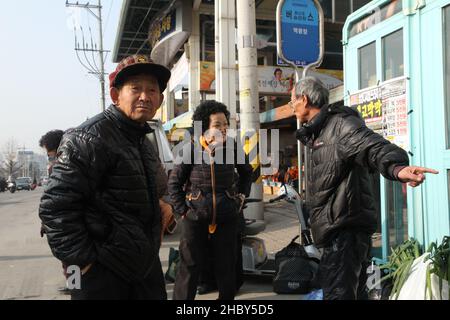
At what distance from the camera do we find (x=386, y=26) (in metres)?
4.20

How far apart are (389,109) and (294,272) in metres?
1.82

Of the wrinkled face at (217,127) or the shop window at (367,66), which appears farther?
the shop window at (367,66)

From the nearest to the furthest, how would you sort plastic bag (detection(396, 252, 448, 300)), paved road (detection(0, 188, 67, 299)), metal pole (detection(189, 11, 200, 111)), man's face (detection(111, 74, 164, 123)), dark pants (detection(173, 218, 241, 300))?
man's face (detection(111, 74, 164, 123)), plastic bag (detection(396, 252, 448, 300)), dark pants (detection(173, 218, 241, 300)), paved road (detection(0, 188, 67, 299)), metal pole (detection(189, 11, 200, 111))

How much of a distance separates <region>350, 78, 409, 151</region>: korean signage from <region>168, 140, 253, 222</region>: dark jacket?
149cm

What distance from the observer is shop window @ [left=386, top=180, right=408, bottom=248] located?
421 centimetres

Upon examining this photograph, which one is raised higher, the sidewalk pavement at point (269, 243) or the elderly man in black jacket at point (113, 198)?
the elderly man in black jacket at point (113, 198)

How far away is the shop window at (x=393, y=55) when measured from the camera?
4094mm

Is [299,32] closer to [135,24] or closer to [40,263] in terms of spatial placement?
[40,263]

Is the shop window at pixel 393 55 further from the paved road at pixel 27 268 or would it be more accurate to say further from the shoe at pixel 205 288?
the paved road at pixel 27 268

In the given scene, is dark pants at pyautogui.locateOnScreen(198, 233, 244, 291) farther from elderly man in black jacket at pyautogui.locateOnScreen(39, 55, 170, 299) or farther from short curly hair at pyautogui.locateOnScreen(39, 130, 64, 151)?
elderly man in black jacket at pyautogui.locateOnScreen(39, 55, 170, 299)

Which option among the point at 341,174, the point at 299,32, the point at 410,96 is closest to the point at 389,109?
the point at 410,96

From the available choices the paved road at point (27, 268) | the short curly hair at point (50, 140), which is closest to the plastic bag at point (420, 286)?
the paved road at point (27, 268)

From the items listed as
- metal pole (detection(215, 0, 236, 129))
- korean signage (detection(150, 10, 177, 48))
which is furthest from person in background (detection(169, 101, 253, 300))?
korean signage (detection(150, 10, 177, 48))
